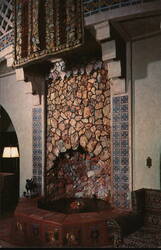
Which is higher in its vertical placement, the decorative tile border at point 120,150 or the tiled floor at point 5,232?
the decorative tile border at point 120,150

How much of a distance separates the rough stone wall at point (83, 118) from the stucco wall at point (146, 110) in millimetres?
683

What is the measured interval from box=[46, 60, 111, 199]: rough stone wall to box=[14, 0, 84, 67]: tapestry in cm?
112

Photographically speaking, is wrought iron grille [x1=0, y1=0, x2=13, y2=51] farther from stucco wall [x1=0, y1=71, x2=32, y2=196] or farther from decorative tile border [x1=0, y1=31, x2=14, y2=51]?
stucco wall [x1=0, y1=71, x2=32, y2=196]

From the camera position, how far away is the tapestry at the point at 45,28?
4.66 m

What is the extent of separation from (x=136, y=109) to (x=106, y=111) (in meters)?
0.72

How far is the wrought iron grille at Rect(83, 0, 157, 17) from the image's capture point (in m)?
4.21

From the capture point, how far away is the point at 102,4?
14.6 ft

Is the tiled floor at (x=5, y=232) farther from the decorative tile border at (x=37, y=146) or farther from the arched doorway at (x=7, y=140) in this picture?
the arched doorway at (x=7, y=140)

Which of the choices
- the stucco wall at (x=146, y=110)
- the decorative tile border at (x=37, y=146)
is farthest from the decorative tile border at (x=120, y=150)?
the decorative tile border at (x=37, y=146)

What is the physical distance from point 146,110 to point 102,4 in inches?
74.5

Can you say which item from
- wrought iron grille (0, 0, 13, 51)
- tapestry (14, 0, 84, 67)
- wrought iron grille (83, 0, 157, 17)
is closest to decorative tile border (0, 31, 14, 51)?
wrought iron grille (0, 0, 13, 51)

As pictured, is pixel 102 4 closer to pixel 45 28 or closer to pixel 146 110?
pixel 45 28

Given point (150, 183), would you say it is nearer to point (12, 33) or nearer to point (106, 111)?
point (106, 111)

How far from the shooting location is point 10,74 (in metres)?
7.22
